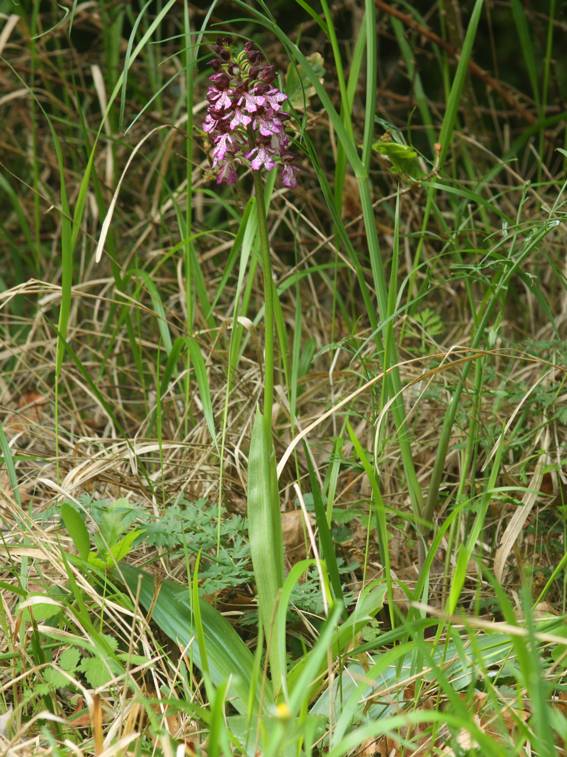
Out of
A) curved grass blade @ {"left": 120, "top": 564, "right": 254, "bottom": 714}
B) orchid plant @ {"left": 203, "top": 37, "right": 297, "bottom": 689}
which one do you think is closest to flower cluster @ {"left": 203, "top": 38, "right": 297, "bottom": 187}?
orchid plant @ {"left": 203, "top": 37, "right": 297, "bottom": 689}

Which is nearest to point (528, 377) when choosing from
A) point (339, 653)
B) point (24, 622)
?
point (339, 653)

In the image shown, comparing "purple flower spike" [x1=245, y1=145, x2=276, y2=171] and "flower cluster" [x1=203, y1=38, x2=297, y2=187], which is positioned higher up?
"flower cluster" [x1=203, y1=38, x2=297, y2=187]

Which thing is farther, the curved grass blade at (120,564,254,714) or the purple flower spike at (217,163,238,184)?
the purple flower spike at (217,163,238,184)

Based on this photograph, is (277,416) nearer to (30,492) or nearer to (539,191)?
(30,492)

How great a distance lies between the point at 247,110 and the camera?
137 cm

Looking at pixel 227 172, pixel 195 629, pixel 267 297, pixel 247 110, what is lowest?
pixel 195 629

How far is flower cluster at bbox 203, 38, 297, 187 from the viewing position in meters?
1.37

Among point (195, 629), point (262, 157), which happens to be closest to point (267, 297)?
point (262, 157)

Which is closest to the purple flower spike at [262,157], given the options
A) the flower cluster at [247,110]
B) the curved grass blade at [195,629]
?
the flower cluster at [247,110]

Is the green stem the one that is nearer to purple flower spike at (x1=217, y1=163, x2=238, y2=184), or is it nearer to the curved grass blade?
purple flower spike at (x1=217, y1=163, x2=238, y2=184)

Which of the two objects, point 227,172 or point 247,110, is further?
point 227,172

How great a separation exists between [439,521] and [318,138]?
160 centimetres

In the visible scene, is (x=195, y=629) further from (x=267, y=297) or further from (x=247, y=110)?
(x=247, y=110)

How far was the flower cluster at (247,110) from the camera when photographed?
4.50 feet
